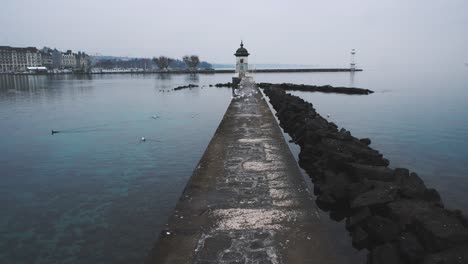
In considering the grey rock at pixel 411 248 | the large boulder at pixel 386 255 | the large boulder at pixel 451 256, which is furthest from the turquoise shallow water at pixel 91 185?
the large boulder at pixel 451 256

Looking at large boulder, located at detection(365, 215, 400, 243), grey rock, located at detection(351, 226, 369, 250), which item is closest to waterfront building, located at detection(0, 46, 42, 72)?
grey rock, located at detection(351, 226, 369, 250)

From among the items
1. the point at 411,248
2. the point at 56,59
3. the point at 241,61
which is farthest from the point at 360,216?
the point at 56,59

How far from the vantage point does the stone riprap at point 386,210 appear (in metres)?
4.50

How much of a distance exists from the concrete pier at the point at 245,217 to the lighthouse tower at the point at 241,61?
3465cm

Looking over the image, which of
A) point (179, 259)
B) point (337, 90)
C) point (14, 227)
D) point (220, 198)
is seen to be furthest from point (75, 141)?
point (337, 90)

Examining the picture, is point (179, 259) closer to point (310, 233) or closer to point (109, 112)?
point (310, 233)

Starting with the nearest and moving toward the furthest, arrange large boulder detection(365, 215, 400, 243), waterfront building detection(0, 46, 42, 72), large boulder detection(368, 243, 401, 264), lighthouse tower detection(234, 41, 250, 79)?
large boulder detection(368, 243, 401, 264) < large boulder detection(365, 215, 400, 243) < lighthouse tower detection(234, 41, 250, 79) < waterfront building detection(0, 46, 42, 72)

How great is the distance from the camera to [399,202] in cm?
584

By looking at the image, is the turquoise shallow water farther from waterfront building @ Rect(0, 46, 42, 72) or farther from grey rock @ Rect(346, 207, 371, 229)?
waterfront building @ Rect(0, 46, 42, 72)

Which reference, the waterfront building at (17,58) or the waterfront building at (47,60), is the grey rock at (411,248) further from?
the waterfront building at (47,60)

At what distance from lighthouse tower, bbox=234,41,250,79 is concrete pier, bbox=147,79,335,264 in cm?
3465

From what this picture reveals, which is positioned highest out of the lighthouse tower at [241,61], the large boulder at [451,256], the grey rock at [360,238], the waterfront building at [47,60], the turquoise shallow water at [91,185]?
the waterfront building at [47,60]

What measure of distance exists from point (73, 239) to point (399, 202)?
5.65 metres

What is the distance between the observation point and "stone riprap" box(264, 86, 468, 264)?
4496 mm
